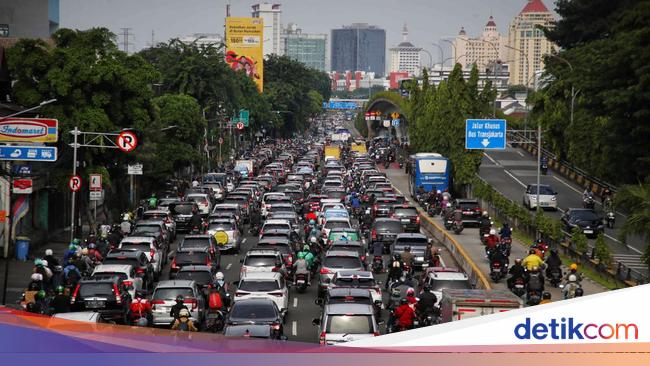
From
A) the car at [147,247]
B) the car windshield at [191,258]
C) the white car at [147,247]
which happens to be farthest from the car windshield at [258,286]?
the white car at [147,247]

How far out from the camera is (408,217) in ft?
177

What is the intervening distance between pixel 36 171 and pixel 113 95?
4847 mm

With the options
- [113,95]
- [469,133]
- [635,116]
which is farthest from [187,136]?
[635,116]

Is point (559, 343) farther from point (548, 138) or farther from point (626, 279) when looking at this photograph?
point (548, 138)

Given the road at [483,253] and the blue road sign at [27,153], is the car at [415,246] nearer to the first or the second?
the road at [483,253]

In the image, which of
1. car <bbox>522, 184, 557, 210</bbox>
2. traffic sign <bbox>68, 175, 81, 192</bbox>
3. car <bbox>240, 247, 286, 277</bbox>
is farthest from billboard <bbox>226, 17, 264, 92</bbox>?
car <bbox>240, 247, 286, 277</bbox>

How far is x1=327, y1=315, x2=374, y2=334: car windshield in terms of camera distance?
73.7 feet

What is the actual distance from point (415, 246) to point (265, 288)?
504 inches

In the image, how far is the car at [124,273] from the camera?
3068 cm

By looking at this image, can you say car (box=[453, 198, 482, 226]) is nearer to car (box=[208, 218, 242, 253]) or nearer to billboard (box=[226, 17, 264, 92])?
car (box=[208, 218, 242, 253])

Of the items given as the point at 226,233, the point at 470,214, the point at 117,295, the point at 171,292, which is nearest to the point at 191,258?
the point at 171,292

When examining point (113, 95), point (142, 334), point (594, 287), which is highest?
point (113, 95)

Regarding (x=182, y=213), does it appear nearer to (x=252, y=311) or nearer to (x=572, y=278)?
(x=572, y=278)

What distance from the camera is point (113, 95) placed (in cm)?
5450
